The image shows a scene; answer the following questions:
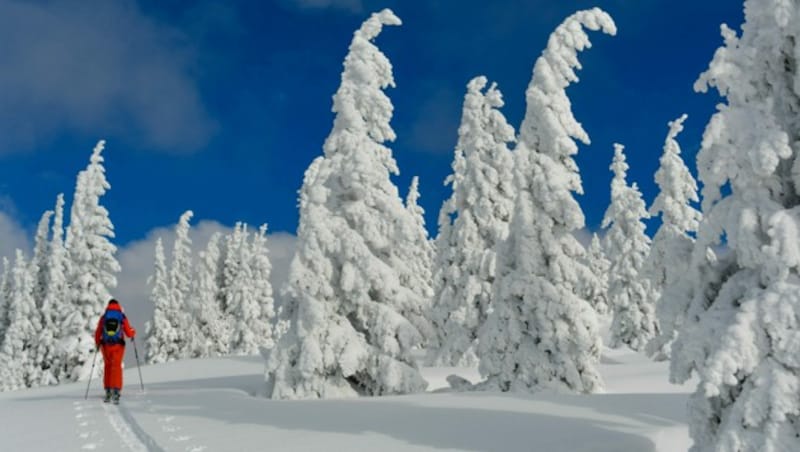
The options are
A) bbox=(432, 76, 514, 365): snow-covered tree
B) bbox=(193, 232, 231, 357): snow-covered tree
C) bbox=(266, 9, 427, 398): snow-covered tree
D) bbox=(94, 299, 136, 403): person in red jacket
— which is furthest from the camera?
bbox=(193, 232, 231, 357): snow-covered tree

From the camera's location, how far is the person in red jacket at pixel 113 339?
55.3 feet

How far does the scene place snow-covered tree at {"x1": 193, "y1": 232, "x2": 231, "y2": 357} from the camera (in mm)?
58688

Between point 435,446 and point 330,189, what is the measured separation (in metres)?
12.3

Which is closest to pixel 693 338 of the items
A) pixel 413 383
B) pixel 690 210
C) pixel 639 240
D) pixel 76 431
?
pixel 76 431

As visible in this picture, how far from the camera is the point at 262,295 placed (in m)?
59.3

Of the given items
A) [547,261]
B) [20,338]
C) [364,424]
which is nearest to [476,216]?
[547,261]

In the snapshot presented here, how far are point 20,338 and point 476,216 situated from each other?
120 ft

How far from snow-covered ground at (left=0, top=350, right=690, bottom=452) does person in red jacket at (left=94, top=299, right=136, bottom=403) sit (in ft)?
2.72

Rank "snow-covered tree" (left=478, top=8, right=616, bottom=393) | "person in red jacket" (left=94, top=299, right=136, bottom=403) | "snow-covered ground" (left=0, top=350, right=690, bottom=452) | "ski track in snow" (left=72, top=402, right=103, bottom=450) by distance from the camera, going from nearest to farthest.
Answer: "snow-covered ground" (left=0, top=350, right=690, bottom=452), "ski track in snow" (left=72, top=402, right=103, bottom=450), "person in red jacket" (left=94, top=299, right=136, bottom=403), "snow-covered tree" (left=478, top=8, right=616, bottom=393)

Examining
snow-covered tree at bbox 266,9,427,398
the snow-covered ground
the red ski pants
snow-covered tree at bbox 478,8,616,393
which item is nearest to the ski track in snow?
the snow-covered ground

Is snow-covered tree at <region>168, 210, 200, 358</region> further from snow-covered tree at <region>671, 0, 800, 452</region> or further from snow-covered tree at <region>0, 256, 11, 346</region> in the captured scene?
snow-covered tree at <region>671, 0, 800, 452</region>

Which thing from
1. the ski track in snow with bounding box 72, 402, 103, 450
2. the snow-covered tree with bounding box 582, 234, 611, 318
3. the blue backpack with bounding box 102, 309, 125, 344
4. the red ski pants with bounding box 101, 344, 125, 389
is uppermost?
the snow-covered tree with bounding box 582, 234, 611, 318

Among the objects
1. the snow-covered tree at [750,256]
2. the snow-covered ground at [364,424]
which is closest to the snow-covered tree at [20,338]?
the snow-covered ground at [364,424]

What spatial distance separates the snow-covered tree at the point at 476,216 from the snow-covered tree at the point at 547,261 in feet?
32.6
